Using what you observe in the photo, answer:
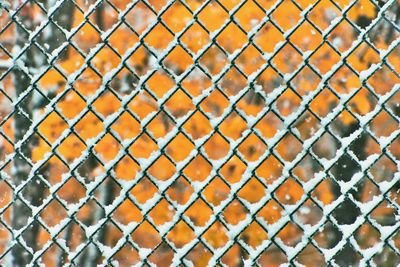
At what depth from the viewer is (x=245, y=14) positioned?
17.1 ft

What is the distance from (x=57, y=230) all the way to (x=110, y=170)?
366 mm

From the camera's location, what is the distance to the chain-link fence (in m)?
2.49

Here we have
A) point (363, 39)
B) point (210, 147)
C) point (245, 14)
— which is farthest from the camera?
point (210, 147)

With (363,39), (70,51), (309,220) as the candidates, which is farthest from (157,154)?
(309,220)

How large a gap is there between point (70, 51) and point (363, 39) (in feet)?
15.6

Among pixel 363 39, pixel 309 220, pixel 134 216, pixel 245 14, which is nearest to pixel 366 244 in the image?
pixel 309 220

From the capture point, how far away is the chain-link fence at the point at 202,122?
98.1 inches

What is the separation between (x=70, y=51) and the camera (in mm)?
6699

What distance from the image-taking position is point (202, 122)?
5535 mm

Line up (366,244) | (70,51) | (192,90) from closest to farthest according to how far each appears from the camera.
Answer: (192,90)
(70,51)
(366,244)

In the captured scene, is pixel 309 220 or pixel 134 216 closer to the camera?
pixel 134 216

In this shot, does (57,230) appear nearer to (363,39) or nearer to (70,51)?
(363,39)

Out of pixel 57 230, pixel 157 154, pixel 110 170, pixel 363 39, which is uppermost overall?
pixel 363 39

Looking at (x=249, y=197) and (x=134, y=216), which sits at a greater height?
(x=249, y=197)
